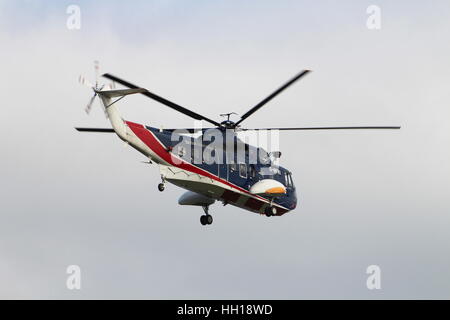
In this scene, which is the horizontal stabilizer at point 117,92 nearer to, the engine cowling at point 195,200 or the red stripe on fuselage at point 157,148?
the red stripe on fuselage at point 157,148

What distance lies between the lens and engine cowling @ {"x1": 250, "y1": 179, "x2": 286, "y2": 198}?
4875 cm

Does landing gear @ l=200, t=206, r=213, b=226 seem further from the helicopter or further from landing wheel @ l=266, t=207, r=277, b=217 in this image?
landing wheel @ l=266, t=207, r=277, b=217

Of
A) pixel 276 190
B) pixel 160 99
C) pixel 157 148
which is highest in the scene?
pixel 160 99

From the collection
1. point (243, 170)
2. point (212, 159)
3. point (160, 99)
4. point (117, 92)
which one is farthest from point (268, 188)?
point (117, 92)

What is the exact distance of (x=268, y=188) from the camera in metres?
48.9

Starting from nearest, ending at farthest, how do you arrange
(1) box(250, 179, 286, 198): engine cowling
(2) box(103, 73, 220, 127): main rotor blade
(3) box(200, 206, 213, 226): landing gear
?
(2) box(103, 73, 220, 127): main rotor blade
(1) box(250, 179, 286, 198): engine cowling
(3) box(200, 206, 213, 226): landing gear

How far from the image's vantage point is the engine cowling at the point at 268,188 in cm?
4875

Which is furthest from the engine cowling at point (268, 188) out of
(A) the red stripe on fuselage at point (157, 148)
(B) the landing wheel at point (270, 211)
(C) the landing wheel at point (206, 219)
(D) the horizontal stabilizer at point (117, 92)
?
(D) the horizontal stabilizer at point (117, 92)

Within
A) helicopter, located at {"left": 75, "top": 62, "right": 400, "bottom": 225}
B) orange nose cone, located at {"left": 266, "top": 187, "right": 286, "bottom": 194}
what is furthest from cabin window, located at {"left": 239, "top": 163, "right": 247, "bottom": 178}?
orange nose cone, located at {"left": 266, "top": 187, "right": 286, "bottom": 194}

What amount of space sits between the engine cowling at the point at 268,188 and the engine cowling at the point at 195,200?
331 cm

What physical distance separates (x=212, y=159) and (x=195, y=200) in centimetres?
493

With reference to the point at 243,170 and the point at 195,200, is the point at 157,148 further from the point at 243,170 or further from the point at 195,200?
the point at 195,200
